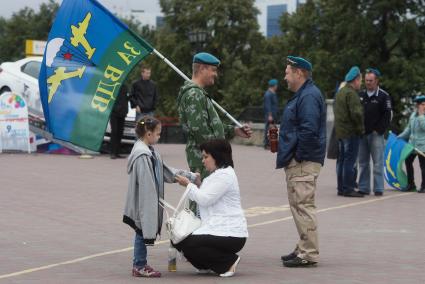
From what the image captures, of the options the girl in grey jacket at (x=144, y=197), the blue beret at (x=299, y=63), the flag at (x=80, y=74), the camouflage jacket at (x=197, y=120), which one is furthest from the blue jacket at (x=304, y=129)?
the flag at (x=80, y=74)

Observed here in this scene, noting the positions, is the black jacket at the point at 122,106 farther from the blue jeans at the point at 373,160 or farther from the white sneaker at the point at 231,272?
the white sneaker at the point at 231,272

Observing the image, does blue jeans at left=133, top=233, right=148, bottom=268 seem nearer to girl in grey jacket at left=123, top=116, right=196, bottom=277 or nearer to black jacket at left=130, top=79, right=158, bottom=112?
girl in grey jacket at left=123, top=116, right=196, bottom=277

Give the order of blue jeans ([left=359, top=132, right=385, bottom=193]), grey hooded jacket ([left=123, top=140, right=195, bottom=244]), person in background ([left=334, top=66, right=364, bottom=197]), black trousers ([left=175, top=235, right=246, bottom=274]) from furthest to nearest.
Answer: blue jeans ([left=359, top=132, right=385, bottom=193]), person in background ([left=334, top=66, right=364, bottom=197]), black trousers ([left=175, top=235, right=246, bottom=274]), grey hooded jacket ([left=123, top=140, right=195, bottom=244])


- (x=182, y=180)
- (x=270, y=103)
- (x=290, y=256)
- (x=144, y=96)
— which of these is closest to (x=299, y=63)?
(x=182, y=180)

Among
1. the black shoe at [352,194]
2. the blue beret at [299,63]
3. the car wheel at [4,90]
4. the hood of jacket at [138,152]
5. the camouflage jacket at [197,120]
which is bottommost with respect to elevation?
the black shoe at [352,194]

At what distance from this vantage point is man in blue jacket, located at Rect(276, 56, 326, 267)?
8898 millimetres

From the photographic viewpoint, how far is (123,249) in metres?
9.87

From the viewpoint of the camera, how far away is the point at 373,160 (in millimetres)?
15477

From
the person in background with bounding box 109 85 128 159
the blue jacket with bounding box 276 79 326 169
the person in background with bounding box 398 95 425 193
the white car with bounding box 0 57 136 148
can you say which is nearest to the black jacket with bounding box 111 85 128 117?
the person in background with bounding box 109 85 128 159

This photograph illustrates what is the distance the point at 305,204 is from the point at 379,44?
4243cm

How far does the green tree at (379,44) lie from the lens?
48.1 m

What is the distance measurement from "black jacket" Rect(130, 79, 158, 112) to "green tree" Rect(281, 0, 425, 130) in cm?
2716

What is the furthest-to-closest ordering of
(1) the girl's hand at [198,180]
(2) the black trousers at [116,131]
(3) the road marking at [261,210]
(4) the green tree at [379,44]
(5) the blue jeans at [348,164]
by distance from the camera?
(4) the green tree at [379,44] → (2) the black trousers at [116,131] → (5) the blue jeans at [348,164] → (3) the road marking at [261,210] → (1) the girl's hand at [198,180]

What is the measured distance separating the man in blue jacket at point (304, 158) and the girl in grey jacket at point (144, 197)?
3.68ft
